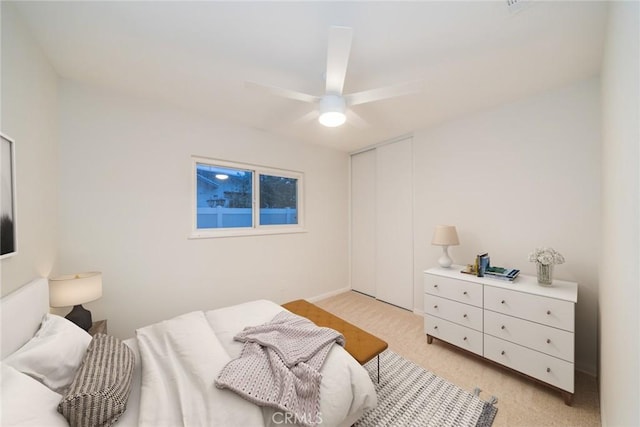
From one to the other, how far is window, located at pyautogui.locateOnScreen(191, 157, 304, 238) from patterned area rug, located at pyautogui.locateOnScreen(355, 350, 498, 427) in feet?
7.16

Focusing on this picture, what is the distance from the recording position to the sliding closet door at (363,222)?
3.89 meters

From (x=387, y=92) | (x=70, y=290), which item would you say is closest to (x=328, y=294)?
(x=70, y=290)

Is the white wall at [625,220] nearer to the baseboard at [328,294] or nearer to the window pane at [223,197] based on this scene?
the baseboard at [328,294]

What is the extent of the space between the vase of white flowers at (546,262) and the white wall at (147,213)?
9.18 feet

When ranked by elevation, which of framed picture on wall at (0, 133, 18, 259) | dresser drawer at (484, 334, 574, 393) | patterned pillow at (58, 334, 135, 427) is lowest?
dresser drawer at (484, 334, 574, 393)

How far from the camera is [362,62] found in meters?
1.76

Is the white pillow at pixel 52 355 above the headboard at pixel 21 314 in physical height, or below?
below

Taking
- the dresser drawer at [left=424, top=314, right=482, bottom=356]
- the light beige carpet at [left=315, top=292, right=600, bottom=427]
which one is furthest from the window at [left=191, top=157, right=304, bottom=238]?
the dresser drawer at [left=424, top=314, right=482, bottom=356]

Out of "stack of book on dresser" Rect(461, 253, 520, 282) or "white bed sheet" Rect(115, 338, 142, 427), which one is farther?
"stack of book on dresser" Rect(461, 253, 520, 282)

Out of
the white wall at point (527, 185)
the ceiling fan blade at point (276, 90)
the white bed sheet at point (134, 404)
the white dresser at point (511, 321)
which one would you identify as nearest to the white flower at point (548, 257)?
the white dresser at point (511, 321)

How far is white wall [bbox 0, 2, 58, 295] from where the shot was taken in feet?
4.17

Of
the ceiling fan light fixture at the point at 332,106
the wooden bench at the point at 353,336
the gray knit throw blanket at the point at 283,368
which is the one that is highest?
the ceiling fan light fixture at the point at 332,106

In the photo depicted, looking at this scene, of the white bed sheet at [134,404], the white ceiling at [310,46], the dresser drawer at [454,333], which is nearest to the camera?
the white bed sheet at [134,404]

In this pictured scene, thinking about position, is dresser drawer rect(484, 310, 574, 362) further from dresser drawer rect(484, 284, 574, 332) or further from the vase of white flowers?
the vase of white flowers
